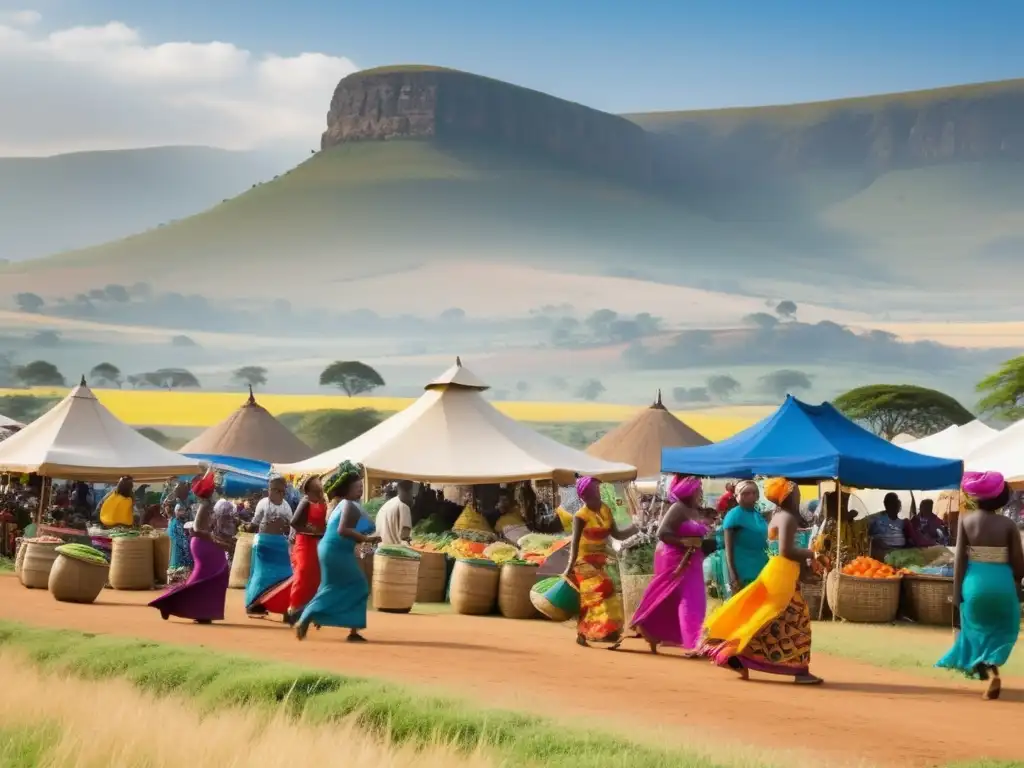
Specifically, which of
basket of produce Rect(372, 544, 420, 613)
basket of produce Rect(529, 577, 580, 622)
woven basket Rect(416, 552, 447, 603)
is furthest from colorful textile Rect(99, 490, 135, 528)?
basket of produce Rect(529, 577, 580, 622)

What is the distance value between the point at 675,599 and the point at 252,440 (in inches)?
1077

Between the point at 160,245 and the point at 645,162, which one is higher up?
the point at 645,162

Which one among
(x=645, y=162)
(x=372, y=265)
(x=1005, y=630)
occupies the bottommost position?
(x=1005, y=630)

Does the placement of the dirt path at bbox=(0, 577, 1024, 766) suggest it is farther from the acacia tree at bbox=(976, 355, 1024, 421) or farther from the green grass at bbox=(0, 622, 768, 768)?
the acacia tree at bbox=(976, 355, 1024, 421)

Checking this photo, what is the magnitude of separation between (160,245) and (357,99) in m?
25.2

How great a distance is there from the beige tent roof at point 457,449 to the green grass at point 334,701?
10.7m

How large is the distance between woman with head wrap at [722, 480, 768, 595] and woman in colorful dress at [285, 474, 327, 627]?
4.08 m

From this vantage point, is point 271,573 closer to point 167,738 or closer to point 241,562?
point 241,562

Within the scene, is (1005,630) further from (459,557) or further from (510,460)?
(510,460)

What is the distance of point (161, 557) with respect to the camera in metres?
22.3

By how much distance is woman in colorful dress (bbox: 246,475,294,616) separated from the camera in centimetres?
1675

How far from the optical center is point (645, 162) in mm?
175250

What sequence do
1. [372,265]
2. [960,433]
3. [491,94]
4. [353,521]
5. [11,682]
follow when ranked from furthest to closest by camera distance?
1. [491,94]
2. [372,265]
3. [960,433]
4. [353,521]
5. [11,682]

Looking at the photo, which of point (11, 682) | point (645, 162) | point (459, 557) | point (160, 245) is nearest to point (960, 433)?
point (459, 557)
